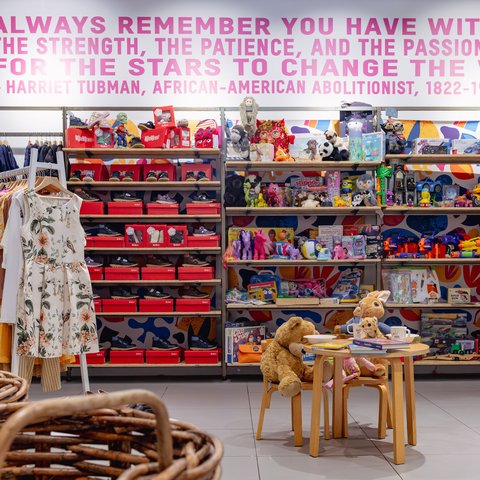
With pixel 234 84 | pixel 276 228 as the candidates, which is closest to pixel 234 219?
pixel 276 228

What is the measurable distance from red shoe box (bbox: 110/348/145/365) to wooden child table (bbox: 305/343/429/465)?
242cm

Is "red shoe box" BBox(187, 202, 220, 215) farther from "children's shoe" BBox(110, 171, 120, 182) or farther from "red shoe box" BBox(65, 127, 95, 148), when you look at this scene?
"red shoe box" BBox(65, 127, 95, 148)

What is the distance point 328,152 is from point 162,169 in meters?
1.58

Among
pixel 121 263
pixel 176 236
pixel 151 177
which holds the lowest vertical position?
pixel 121 263

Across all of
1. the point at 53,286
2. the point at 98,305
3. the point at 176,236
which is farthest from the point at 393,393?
the point at 98,305

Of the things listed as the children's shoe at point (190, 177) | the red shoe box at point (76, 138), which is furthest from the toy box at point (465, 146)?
the red shoe box at point (76, 138)

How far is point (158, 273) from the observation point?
18.8 ft

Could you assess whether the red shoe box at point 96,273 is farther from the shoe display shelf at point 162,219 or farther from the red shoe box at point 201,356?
the red shoe box at point 201,356

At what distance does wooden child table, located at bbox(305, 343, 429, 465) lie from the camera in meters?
3.34

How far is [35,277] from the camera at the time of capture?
3668mm

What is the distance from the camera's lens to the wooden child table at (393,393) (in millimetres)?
3338

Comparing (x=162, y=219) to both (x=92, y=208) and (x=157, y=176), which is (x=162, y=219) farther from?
(x=92, y=208)

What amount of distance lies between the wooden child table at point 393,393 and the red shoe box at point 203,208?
2386mm

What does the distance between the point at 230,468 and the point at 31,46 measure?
15.0 feet
